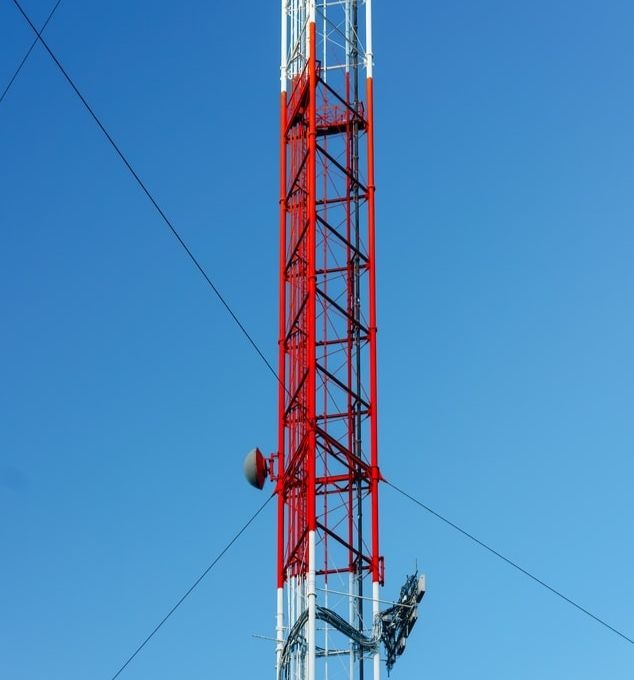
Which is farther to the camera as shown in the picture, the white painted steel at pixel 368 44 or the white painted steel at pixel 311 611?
the white painted steel at pixel 368 44

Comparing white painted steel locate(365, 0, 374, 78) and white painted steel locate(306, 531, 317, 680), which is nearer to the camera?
white painted steel locate(306, 531, 317, 680)

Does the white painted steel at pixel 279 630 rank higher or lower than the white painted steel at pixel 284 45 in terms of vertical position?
lower

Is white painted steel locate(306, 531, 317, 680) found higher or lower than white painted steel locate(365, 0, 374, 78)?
lower

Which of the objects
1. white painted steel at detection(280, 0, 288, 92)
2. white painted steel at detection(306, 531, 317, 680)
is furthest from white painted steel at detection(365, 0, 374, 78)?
white painted steel at detection(306, 531, 317, 680)

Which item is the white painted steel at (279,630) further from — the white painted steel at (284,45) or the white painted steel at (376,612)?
the white painted steel at (284,45)

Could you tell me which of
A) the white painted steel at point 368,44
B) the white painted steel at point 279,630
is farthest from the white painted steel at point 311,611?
the white painted steel at point 368,44

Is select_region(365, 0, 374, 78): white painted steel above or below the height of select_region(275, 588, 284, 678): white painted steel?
above

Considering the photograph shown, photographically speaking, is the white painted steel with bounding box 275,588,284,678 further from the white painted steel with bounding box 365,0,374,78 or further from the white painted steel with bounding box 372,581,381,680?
the white painted steel with bounding box 365,0,374,78

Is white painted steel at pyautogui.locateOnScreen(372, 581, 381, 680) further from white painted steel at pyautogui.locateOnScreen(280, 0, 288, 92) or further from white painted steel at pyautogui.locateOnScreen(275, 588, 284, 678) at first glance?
white painted steel at pyautogui.locateOnScreen(280, 0, 288, 92)

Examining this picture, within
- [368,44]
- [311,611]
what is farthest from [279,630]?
[368,44]

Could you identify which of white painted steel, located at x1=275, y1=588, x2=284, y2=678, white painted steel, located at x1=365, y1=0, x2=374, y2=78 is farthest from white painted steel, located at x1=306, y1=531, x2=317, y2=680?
white painted steel, located at x1=365, y1=0, x2=374, y2=78

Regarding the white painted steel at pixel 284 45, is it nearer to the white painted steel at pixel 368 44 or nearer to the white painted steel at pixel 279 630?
the white painted steel at pixel 368 44

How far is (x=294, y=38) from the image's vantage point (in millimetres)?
73000

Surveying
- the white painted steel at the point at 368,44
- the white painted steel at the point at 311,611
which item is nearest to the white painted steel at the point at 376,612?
the white painted steel at the point at 311,611
